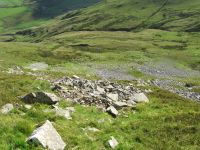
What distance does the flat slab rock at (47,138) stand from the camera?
1656 cm

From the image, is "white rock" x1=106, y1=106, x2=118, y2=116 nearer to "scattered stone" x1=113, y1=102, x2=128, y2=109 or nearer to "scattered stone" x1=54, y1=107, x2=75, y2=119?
"scattered stone" x1=113, y1=102, x2=128, y2=109

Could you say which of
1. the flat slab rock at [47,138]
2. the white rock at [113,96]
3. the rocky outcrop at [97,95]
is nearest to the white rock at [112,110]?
the rocky outcrop at [97,95]

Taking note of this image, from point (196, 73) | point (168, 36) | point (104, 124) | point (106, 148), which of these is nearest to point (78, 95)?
point (104, 124)

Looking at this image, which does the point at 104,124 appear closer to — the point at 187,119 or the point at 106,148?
the point at 106,148

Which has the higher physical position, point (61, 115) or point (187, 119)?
point (61, 115)

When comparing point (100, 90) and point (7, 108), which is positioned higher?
point (7, 108)


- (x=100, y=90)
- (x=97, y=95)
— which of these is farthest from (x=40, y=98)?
(x=100, y=90)

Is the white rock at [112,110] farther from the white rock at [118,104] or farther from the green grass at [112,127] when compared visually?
the white rock at [118,104]

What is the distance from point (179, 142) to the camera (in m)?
20.3

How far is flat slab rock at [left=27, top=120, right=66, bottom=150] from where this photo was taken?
652 inches

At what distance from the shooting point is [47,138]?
17.0 m

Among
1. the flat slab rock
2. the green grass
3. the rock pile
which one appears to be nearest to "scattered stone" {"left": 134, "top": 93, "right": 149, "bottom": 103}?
the rock pile

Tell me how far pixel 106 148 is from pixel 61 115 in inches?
186

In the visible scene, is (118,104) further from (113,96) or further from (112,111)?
(113,96)
